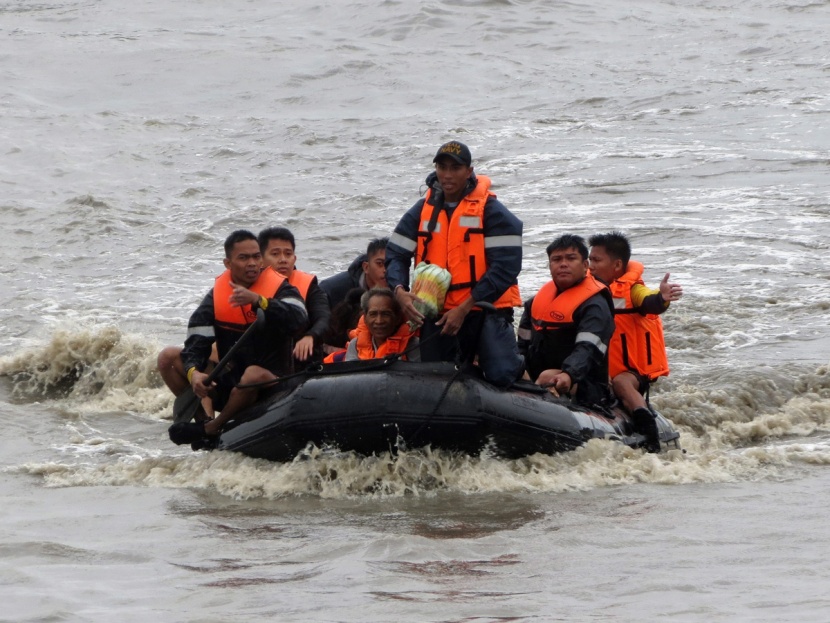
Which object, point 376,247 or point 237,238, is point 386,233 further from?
point 237,238

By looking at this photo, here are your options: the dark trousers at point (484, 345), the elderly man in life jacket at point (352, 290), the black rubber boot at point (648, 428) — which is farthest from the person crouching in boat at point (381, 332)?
the black rubber boot at point (648, 428)

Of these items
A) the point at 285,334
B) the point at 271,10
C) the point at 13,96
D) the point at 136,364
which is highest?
the point at 271,10

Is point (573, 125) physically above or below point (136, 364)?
above

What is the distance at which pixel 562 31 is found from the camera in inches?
1062

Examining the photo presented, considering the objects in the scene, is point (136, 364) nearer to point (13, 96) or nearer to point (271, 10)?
point (13, 96)

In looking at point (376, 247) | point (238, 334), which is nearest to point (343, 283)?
point (376, 247)

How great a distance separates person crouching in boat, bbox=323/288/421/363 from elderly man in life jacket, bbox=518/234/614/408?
733 mm

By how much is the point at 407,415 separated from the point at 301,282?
4.18 feet

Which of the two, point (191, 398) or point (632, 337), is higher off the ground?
point (632, 337)

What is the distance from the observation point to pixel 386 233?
553 inches

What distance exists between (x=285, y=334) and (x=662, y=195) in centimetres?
932

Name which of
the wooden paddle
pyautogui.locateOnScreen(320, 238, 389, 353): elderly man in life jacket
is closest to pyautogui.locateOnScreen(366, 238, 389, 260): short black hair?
pyautogui.locateOnScreen(320, 238, 389, 353): elderly man in life jacket

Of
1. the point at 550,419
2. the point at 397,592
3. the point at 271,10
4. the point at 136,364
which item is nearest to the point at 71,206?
the point at 136,364

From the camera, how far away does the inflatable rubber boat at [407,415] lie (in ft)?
19.7
